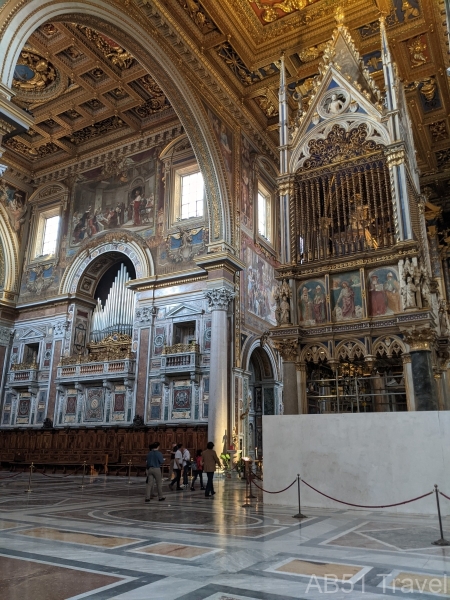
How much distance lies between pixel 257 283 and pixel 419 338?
12.1 metres

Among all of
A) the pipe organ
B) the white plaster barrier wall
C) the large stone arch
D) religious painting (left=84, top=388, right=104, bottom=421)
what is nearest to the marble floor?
the white plaster barrier wall

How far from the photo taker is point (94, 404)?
20.8m

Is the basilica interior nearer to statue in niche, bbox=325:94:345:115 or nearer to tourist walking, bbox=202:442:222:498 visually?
statue in niche, bbox=325:94:345:115

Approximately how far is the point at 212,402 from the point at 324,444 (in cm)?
869

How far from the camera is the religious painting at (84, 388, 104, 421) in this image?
20.6 m

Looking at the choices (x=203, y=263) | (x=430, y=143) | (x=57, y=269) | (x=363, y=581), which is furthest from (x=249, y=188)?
(x=363, y=581)

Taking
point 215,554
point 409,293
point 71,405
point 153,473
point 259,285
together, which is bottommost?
point 215,554

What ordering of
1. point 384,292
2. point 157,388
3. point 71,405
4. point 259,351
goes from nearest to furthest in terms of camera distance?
point 384,292, point 157,388, point 71,405, point 259,351

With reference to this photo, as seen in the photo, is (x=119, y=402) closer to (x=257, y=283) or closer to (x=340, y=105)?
(x=257, y=283)

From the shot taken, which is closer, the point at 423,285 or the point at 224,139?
the point at 423,285

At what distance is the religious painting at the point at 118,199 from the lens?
2238 cm

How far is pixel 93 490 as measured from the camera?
12148mm

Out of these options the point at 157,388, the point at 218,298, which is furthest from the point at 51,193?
the point at 157,388

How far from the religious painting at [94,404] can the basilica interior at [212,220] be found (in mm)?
93
